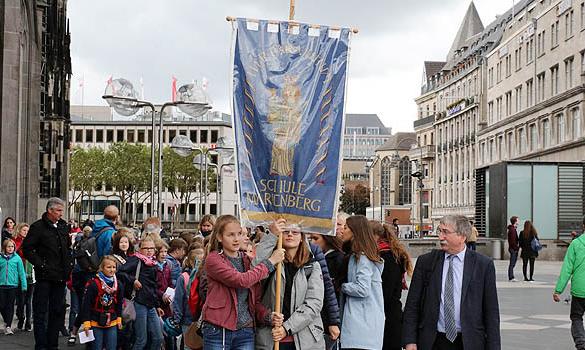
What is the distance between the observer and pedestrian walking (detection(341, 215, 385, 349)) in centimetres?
872

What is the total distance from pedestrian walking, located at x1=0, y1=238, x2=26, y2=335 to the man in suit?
9916mm

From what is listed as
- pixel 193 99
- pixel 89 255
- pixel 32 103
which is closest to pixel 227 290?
pixel 89 255

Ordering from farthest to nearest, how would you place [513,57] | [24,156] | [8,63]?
[513,57] < [24,156] < [8,63]

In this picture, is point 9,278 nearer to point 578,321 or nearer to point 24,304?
point 24,304

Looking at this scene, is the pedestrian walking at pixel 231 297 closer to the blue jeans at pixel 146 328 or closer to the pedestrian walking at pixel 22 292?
the blue jeans at pixel 146 328

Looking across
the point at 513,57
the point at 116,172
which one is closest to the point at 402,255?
the point at 513,57

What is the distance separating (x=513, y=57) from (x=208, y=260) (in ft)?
234

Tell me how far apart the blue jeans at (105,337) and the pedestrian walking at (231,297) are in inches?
170

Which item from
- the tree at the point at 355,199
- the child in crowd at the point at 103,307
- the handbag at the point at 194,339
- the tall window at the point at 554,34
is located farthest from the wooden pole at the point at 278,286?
the tree at the point at 355,199

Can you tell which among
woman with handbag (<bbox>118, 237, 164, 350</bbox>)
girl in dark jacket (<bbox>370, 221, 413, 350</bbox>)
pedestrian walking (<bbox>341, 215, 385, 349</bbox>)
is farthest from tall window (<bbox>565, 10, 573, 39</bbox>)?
pedestrian walking (<bbox>341, 215, 385, 349</bbox>)

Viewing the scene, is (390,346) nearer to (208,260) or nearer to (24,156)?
(208,260)

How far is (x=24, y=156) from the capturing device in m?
35.8

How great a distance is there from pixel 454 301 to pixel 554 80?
6019 cm

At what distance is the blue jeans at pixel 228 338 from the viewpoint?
7.74 metres
